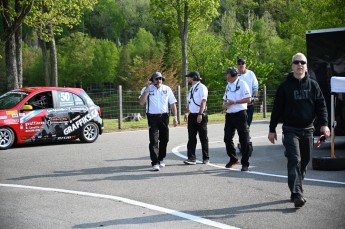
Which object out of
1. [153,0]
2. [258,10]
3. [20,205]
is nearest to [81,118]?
[20,205]

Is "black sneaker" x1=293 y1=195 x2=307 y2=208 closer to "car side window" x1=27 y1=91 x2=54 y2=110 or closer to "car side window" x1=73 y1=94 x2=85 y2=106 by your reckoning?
"car side window" x1=27 y1=91 x2=54 y2=110

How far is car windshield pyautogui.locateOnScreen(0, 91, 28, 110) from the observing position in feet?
48.9

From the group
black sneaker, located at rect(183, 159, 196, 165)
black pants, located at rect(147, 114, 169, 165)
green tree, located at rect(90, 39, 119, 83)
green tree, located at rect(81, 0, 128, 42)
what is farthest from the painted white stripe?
green tree, located at rect(81, 0, 128, 42)

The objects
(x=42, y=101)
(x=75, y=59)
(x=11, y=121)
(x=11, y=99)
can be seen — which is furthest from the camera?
(x=75, y=59)

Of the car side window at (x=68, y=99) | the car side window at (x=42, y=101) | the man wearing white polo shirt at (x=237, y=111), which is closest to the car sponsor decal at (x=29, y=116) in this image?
the car side window at (x=42, y=101)

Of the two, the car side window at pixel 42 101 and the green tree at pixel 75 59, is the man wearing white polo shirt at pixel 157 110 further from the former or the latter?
the green tree at pixel 75 59

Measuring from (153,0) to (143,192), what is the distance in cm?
3094

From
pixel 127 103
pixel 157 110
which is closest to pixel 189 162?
pixel 157 110

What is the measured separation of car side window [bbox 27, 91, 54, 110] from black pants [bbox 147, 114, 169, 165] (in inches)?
206

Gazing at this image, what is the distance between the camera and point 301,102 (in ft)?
24.3

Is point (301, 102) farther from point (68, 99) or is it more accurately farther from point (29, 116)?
point (68, 99)

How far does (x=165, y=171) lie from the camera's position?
10.5 metres

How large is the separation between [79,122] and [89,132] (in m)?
0.50

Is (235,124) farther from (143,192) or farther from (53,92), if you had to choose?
(53,92)
